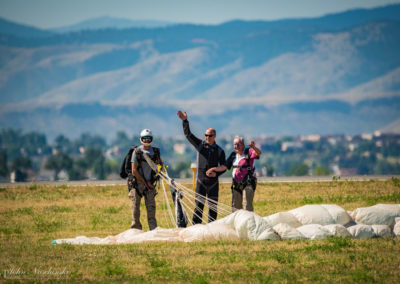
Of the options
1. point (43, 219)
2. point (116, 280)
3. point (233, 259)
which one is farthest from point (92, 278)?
point (43, 219)

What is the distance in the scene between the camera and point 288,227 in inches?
699

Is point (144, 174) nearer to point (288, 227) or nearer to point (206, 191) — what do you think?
point (206, 191)

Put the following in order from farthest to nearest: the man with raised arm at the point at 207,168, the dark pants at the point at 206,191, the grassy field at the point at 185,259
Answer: the dark pants at the point at 206,191 → the man with raised arm at the point at 207,168 → the grassy field at the point at 185,259

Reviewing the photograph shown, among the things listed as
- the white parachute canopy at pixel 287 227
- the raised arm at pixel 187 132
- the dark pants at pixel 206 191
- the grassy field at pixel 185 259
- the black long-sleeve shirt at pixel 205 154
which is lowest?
the grassy field at pixel 185 259

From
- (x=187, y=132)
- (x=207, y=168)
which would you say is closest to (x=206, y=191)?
(x=207, y=168)

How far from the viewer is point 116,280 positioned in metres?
14.0

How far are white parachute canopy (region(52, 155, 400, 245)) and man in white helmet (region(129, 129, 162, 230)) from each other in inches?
8.7

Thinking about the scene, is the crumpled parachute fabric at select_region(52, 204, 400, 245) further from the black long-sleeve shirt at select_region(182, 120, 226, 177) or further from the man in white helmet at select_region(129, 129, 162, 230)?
the black long-sleeve shirt at select_region(182, 120, 226, 177)

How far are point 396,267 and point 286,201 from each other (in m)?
12.9

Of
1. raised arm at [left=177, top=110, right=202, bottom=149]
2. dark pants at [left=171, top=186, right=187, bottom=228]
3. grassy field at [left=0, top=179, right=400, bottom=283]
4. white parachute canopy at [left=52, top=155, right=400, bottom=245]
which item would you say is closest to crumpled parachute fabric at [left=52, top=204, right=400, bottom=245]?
white parachute canopy at [left=52, top=155, right=400, bottom=245]

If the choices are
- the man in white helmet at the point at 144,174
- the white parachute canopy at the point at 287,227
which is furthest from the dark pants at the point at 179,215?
the white parachute canopy at the point at 287,227

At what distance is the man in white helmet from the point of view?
19250 millimetres

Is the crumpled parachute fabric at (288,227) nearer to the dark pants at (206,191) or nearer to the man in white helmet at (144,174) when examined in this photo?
the man in white helmet at (144,174)

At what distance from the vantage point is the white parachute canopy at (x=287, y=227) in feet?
57.7
